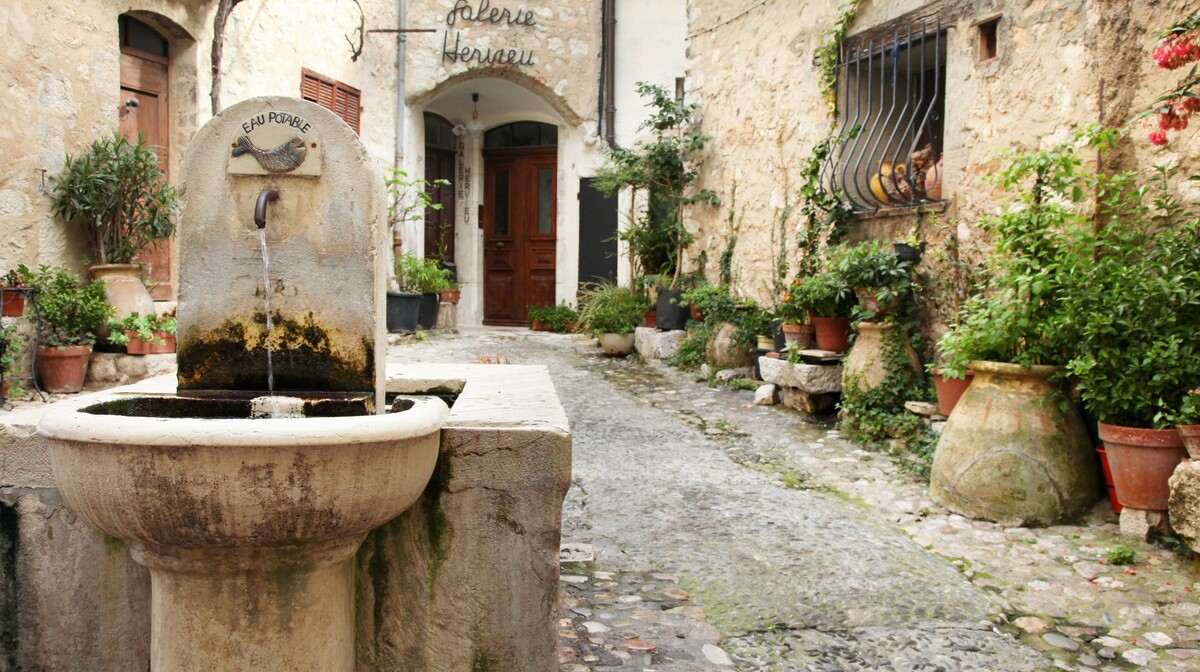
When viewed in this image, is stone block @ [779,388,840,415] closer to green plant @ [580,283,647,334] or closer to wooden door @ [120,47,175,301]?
green plant @ [580,283,647,334]

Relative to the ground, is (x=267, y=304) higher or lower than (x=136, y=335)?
higher

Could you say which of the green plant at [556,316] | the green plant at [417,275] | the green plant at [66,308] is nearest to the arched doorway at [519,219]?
the green plant at [556,316]

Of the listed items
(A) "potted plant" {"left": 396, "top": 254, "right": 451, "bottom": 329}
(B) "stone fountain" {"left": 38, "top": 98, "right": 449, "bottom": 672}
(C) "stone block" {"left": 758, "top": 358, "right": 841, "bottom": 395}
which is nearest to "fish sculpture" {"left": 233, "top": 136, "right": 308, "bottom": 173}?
(B) "stone fountain" {"left": 38, "top": 98, "right": 449, "bottom": 672}

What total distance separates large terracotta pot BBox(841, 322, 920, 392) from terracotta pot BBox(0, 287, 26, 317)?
17.0ft

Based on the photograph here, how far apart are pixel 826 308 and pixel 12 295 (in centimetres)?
522

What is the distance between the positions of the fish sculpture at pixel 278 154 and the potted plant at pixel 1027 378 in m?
3.00

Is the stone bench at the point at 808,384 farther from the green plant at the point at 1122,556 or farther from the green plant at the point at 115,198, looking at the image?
the green plant at the point at 115,198

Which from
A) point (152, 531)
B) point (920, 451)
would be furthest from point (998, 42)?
point (152, 531)

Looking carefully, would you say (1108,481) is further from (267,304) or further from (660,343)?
(660,343)

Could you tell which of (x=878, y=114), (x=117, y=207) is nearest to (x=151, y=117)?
(x=117, y=207)

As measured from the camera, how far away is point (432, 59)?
10.8 m

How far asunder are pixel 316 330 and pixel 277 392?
7.7 inches

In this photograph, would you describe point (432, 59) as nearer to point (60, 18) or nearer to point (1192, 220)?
point (60, 18)

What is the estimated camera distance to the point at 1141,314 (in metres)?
3.46
